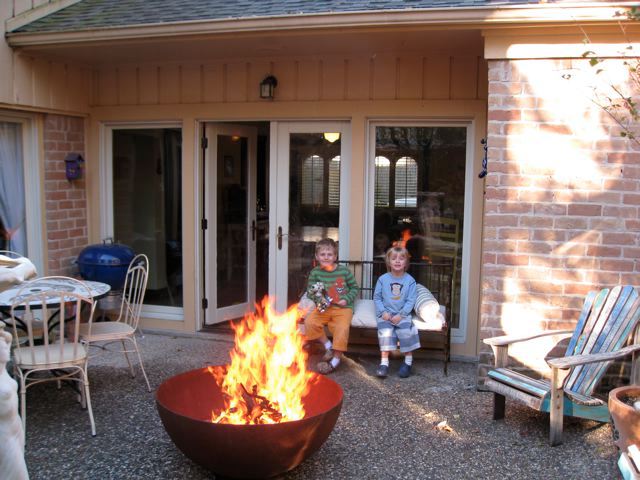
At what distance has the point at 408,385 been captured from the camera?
5.05 metres

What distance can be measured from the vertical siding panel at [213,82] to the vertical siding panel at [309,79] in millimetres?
794

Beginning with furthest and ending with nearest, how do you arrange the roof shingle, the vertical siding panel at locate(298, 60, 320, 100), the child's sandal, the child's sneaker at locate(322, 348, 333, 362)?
the vertical siding panel at locate(298, 60, 320, 100)
the child's sneaker at locate(322, 348, 333, 362)
the child's sandal
the roof shingle

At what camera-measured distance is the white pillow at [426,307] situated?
5.21 metres

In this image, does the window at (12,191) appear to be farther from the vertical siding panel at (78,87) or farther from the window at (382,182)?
the window at (382,182)

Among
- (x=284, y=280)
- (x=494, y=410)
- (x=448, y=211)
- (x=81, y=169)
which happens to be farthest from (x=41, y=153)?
(x=494, y=410)

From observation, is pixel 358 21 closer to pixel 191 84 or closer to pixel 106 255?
pixel 191 84

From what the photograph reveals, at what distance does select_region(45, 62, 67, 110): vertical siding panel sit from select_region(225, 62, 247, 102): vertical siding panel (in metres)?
1.60

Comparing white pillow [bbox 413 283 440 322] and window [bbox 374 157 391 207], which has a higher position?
window [bbox 374 157 391 207]

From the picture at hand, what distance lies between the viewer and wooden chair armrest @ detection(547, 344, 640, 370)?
378 cm

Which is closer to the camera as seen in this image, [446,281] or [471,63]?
[471,63]

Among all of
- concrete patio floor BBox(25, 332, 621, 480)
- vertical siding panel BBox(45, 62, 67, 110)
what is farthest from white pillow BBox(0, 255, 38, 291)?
vertical siding panel BBox(45, 62, 67, 110)

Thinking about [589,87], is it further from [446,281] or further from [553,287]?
[446,281]

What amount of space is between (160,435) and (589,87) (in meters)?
3.76

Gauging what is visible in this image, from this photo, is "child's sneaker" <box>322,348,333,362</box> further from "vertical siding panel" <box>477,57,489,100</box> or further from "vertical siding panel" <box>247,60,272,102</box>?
"vertical siding panel" <box>477,57,489,100</box>
